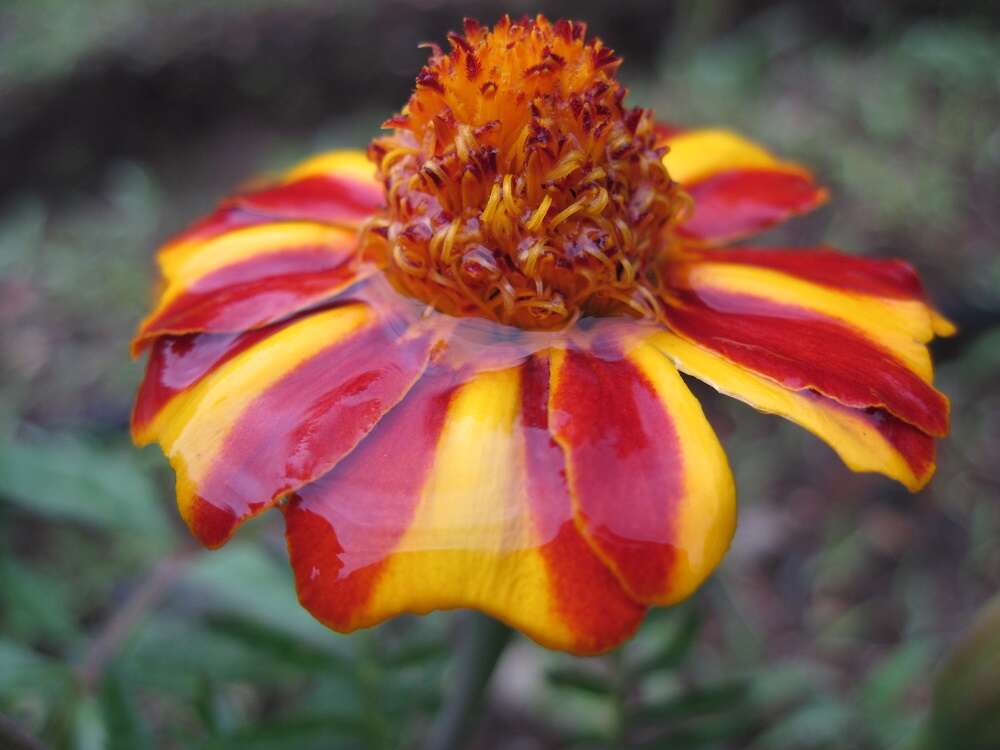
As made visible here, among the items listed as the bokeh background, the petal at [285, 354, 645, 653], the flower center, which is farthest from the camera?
the bokeh background

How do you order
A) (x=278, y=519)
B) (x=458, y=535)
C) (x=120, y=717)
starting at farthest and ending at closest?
(x=278, y=519) → (x=120, y=717) → (x=458, y=535)

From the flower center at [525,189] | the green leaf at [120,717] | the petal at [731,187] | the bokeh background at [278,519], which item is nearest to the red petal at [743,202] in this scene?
the petal at [731,187]

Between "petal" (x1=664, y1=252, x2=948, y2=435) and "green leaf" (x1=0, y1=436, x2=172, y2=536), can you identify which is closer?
"petal" (x1=664, y1=252, x2=948, y2=435)

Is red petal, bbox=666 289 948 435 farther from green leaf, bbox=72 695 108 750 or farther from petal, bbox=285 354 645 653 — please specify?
green leaf, bbox=72 695 108 750

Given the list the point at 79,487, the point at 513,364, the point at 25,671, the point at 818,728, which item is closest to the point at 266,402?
the point at 513,364

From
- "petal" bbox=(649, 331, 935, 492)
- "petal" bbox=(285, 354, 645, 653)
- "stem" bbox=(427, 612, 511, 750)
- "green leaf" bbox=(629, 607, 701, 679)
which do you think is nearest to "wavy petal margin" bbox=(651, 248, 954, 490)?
"petal" bbox=(649, 331, 935, 492)

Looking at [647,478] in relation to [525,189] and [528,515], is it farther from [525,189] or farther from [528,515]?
[525,189]

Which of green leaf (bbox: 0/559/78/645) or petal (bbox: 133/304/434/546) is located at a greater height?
petal (bbox: 133/304/434/546)
